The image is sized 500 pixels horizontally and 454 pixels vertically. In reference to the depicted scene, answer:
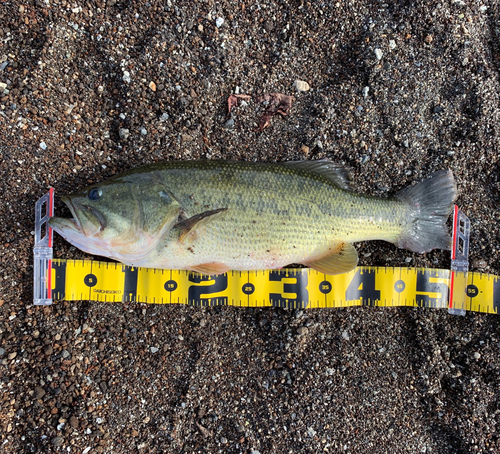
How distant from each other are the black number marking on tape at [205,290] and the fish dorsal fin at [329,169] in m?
1.32

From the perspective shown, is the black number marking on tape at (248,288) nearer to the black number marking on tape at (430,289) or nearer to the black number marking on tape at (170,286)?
the black number marking on tape at (170,286)

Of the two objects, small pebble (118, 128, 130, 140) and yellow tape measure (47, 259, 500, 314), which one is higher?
small pebble (118, 128, 130, 140)

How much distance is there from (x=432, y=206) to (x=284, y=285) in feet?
5.34

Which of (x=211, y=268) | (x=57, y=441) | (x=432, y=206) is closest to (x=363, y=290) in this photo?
(x=432, y=206)

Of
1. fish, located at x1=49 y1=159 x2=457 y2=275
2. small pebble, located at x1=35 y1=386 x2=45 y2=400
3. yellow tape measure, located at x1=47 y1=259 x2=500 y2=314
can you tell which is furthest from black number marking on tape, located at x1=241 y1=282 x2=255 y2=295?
small pebble, located at x1=35 y1=386 x2=45 y2=400

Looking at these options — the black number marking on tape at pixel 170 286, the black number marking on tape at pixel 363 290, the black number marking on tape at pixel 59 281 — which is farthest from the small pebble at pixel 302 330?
the black number marking on tape at pixel 59 281

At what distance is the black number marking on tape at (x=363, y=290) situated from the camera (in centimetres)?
329

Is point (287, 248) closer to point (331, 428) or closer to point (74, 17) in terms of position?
point (331, 428)

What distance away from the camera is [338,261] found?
9.94 ft

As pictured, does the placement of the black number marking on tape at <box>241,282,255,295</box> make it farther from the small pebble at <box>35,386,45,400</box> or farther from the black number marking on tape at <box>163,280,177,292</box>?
the small pebble at <box>35,386,45,400</box>

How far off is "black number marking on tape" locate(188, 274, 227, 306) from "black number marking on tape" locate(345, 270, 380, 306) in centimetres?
124

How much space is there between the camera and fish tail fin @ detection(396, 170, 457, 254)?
126 inches

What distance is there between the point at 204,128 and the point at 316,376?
104 inches

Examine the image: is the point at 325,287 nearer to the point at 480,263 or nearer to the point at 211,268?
the point at 211,268
